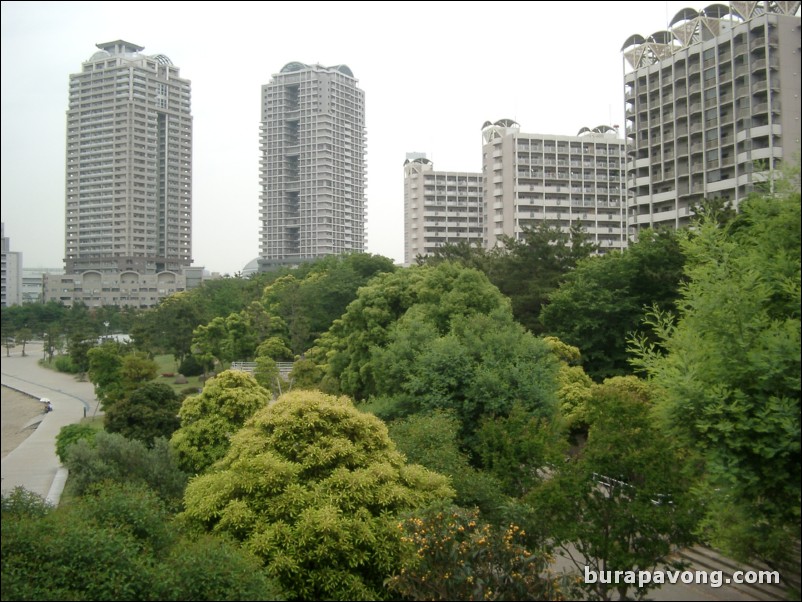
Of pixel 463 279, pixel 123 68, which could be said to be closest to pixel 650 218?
pixel 463 279

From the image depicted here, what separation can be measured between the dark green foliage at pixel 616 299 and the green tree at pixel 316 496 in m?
13.0

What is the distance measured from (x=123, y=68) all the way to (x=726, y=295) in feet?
103

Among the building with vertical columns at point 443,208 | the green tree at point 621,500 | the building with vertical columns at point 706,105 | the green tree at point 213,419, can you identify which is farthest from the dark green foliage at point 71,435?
the building with vertical columns at point 443,208

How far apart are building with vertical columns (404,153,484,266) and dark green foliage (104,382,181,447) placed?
154ft

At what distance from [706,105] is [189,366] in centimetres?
2747

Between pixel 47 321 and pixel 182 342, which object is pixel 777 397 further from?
pixel 47 321

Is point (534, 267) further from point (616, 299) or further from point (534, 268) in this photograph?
point (616, 299)

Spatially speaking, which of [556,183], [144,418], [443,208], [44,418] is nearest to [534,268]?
[144,418]

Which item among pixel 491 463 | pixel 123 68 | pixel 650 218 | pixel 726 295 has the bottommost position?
pixel 491 463

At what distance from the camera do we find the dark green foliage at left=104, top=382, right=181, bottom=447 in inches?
567

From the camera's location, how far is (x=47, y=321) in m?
29.1

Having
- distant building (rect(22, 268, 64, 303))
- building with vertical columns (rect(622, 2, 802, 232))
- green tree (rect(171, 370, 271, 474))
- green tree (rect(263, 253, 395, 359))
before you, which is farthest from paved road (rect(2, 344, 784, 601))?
building with vertical columns (rect(622, 2, 802, 232))

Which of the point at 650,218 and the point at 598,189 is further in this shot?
the point at 598,189

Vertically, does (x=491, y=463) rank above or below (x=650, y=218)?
below
